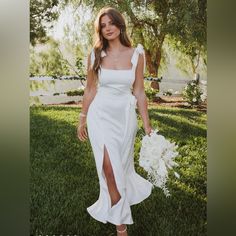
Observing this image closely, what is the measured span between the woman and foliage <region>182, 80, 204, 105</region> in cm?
38

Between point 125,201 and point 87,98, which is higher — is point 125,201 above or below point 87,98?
below

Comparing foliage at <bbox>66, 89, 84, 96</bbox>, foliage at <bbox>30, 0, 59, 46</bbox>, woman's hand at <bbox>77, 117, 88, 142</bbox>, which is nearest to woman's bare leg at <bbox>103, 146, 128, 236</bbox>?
woman's hand at <bbox>77, 117, 88, 142</bbox>

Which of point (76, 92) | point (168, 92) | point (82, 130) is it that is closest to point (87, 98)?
point (76, 92)

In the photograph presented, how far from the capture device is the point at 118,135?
4023 millimetres

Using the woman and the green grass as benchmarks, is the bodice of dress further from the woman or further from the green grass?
the green grass

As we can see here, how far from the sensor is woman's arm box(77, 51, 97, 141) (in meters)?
4.09

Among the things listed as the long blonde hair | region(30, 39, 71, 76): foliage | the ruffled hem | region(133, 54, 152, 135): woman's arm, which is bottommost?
the ruffled hem

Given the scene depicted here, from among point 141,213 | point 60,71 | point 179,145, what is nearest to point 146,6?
point 60,71

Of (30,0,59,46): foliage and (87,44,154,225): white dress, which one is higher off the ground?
(30,0,59,46): foliage

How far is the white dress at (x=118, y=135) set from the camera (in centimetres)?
400

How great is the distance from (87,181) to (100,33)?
4.28 ft

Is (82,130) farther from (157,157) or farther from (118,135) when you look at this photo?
(157,157)

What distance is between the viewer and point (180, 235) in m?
4.05
